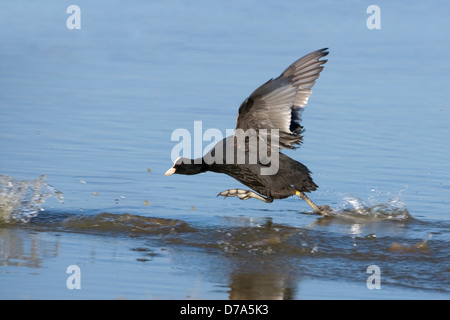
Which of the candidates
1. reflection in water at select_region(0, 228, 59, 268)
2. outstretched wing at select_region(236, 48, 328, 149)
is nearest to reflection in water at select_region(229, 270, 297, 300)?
reflection in water at select_region(0, 228, 59, 268)

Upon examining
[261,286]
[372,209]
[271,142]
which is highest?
[271,142]

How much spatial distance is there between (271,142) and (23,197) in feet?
7.58

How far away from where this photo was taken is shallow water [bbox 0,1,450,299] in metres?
6.79

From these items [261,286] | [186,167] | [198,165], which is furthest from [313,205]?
[261,286]

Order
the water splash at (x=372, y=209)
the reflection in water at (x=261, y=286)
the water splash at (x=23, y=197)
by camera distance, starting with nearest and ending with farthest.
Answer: the reflection in water at (x=261, y=286), the water splash at (x=23, y=197), the water splash at (x=372, y=209)

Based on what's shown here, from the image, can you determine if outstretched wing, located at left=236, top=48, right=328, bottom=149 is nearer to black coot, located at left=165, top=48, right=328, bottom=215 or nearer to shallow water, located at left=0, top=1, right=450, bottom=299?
black coot, located at left=165, top=48, right=328, bottom=215

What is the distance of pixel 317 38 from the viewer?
17.3 meters

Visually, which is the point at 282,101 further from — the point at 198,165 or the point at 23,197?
the point at 23,197

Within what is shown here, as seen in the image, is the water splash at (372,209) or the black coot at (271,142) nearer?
the black coot at (271,142)

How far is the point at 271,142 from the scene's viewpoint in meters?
8.42

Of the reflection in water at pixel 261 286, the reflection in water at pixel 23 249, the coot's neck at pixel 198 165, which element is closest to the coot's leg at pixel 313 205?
the coot's neck at pixel 198 165

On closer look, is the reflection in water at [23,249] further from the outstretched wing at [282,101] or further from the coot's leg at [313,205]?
the coot's leg at [313,205]

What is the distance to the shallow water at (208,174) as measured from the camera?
679 centimetres

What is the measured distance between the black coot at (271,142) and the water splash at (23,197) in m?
1.26
